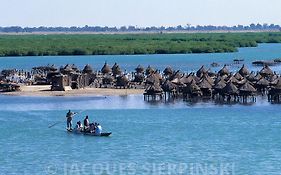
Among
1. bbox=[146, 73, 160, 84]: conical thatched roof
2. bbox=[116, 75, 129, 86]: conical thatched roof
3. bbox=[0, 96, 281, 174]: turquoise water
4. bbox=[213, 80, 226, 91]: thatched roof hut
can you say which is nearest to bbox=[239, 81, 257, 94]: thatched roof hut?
bbox=[0, 96, 281, 174]: turquoise water

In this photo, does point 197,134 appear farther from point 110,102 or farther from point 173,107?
point 110,102

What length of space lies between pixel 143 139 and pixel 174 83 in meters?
17.6

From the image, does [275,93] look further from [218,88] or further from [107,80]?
[107,80]

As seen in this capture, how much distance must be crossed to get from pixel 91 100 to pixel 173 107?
619cm

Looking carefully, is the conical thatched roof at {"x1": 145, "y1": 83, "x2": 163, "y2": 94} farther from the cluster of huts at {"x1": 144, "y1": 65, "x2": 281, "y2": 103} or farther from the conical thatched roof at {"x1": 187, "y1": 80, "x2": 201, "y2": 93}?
the conical thatched roof at {"x1": 187, "y1": 80, "x2": 201, "y2": 93}

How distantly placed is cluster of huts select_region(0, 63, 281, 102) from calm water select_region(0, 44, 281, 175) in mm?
1513

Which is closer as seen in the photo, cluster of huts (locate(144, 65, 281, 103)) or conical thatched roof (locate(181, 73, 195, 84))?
cluster of huts (locate(144, 65, 281, 103))

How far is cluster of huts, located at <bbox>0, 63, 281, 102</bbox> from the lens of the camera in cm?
5231

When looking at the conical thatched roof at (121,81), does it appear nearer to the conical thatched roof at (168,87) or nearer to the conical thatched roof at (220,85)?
the conical thatched roof at (168,87)

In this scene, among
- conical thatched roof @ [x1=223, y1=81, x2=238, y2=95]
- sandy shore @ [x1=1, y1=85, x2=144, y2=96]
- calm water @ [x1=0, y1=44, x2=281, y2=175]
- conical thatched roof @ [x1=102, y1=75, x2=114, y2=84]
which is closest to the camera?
calm water @ [x1=0, y1=44, x2=281, y2=175]

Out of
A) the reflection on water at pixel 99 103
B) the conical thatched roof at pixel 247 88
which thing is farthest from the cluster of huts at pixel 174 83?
the reflection on water at pixel 99 103

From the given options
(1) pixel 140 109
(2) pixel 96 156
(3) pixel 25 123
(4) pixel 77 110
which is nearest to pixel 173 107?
(1) pixel 140 109

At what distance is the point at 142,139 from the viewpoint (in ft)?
124

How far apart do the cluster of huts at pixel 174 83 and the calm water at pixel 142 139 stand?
4.96 feet
